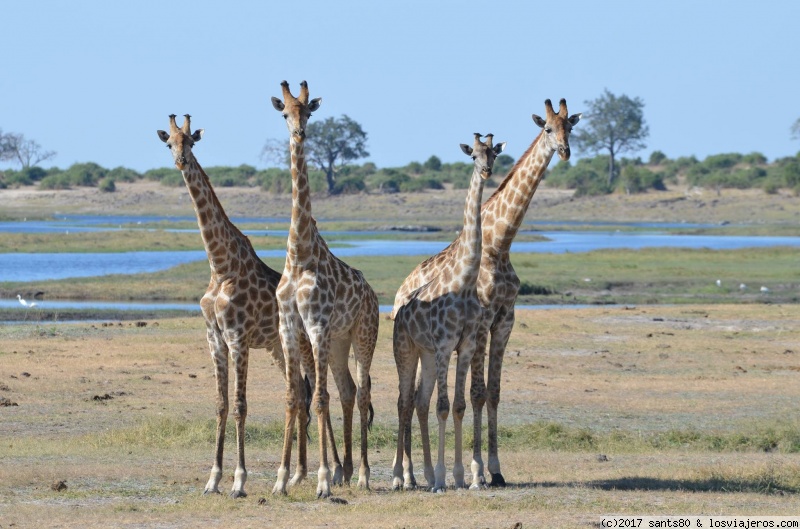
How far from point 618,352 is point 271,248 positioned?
3077 cm

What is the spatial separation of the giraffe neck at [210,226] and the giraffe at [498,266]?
2162 millimetres

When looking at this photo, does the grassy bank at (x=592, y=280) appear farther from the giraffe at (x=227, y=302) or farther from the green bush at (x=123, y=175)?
the green bush at (x=123, y=175)

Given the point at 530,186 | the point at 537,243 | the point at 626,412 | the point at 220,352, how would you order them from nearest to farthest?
the point at 220,352
the point at 530,186
the point at 626,412
the point at 537,243

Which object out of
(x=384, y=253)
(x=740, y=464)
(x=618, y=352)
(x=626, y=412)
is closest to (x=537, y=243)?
(x=384, y=253)

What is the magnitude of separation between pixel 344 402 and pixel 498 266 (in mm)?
2104

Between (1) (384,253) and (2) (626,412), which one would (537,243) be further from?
(2) (626,412)

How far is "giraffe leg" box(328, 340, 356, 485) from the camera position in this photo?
43.0 feet

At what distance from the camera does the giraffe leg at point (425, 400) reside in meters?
12.7

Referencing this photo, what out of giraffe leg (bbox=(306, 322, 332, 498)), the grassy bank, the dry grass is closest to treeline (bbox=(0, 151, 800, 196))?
the grassy bank

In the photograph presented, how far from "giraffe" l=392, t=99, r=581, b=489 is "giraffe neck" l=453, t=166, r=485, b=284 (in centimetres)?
43

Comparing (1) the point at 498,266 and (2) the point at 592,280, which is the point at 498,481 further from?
(2) the point at 592,280

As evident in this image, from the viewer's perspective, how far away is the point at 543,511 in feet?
Answer: 37.4

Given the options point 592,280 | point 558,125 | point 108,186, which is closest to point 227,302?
point 558,125

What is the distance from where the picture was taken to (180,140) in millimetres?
12664
